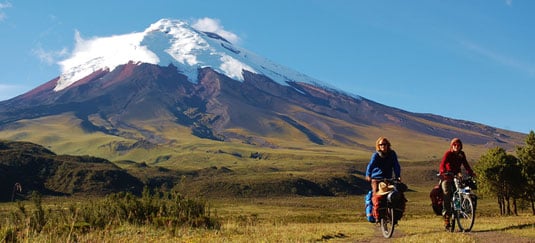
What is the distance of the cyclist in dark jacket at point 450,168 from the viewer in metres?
16.2

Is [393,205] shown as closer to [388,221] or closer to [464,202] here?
[388,221]

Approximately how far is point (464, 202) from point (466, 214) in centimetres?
35

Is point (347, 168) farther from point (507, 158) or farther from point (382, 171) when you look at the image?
point (382, 171)

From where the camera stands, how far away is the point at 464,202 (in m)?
16.3

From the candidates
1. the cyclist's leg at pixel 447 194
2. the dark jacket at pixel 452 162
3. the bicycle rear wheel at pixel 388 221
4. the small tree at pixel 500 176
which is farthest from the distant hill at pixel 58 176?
the dark jacket at pixel 452 162

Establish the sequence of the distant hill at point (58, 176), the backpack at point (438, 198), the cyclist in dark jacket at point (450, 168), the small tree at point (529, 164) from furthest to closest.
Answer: the distant hill at point (58, 176) → the small tree at point (529, 164) → the backpack at point (438, 198) → the cyclist in dark jacket at point (450, 168)

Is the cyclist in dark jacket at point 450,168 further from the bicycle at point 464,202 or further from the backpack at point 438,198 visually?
the backpack at point 438,198

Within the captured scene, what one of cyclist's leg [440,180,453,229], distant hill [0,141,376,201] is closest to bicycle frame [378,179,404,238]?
cyclist's leg [440,180,453,229]

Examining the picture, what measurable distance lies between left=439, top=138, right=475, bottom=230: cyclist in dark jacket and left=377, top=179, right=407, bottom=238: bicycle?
6.53 ft

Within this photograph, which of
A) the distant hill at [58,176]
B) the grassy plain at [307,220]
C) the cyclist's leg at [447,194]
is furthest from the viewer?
the distant hill at [58,176]

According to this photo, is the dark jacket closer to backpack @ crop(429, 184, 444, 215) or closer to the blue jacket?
backpack @ crop(429, 184, 444, 215)

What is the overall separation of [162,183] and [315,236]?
12205 centimetres

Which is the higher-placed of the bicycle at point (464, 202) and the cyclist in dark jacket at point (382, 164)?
the cyclist in dark jacket at point (382, 164)

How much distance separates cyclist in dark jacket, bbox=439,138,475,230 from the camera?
53.3 ft
